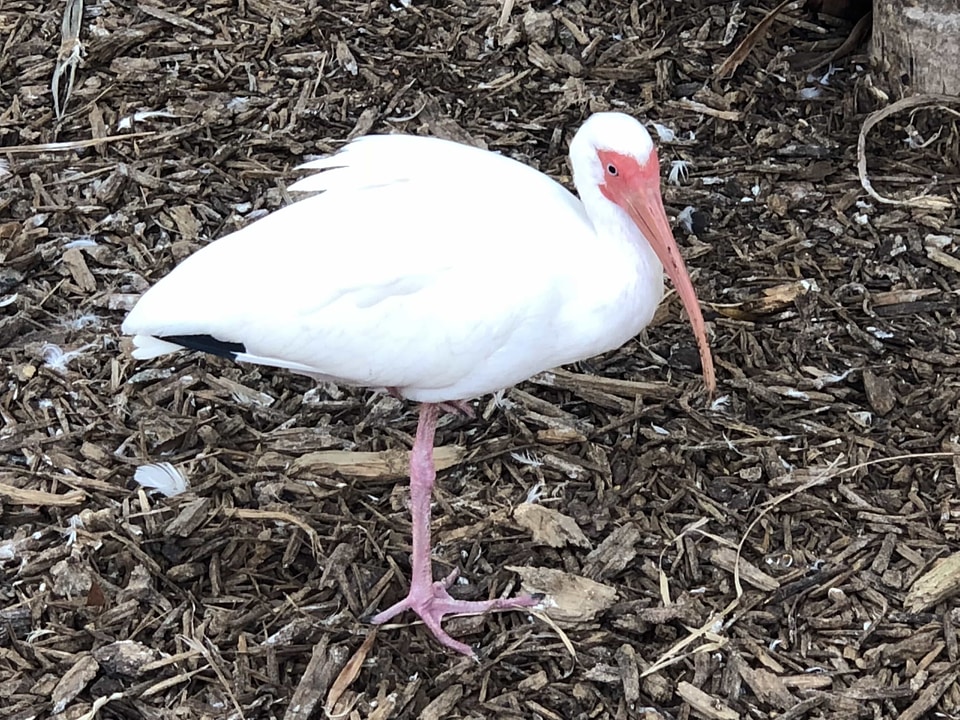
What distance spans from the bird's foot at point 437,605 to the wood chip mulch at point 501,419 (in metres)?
0.04

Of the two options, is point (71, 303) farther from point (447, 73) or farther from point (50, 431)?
point (447, 73)

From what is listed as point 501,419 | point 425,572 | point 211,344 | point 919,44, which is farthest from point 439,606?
point 919,44

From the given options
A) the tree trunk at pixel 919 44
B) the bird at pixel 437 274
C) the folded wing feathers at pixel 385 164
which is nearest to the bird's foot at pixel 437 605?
the bird at pixel 437 274

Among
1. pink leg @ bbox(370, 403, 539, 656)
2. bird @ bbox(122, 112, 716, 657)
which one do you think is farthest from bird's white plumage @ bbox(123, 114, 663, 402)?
pink leg @ bbox(370, 403, 539, 656)

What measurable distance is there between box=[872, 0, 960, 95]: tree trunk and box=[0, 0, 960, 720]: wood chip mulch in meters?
0.15

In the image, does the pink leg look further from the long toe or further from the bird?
the bird

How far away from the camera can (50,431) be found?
401 cm

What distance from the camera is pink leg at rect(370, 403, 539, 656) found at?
348 centimetres

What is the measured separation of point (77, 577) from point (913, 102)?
369 centimetres

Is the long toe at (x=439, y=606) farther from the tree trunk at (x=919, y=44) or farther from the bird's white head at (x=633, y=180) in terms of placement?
the tree trunk at (x=919, y=44)

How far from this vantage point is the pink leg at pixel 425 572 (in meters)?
3.48

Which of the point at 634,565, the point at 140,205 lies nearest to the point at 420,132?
the point at 140,205

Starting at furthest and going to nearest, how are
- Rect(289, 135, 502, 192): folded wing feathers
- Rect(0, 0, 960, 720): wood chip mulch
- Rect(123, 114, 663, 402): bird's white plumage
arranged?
Rect(0, 0, 960, 720): wood chip mulch → Rect(289, 135, 502, 192): folded wing feathers → Rect(123, 114, 663, 402): bird's white plumage

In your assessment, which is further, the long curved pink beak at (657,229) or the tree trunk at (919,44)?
the tree trunk at (919,44)
